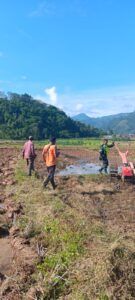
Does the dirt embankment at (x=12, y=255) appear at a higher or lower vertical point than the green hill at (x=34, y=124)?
lower

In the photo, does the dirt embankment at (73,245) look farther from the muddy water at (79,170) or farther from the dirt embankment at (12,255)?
the muddy water at (79,170)

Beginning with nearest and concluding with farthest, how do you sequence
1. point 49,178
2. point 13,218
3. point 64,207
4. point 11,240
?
1. point 11,240
2. point 13,218
3. point 64,207
4. point 49,178

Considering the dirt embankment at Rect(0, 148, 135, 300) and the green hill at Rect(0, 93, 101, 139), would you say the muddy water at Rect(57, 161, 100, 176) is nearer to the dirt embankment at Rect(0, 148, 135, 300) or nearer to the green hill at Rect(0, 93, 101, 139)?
the dirt embankment at Rect(0, 148, 135, 300)

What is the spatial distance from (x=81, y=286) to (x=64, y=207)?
4471 mm

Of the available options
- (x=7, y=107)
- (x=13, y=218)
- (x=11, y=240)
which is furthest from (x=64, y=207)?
(x=7, y=107)

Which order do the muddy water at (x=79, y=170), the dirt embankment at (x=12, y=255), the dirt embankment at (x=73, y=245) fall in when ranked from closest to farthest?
the dirt embankment at (x=73, y=245)
the dirt embankment at (x=12, y=255)
the muddy water at (x=79, y=170)

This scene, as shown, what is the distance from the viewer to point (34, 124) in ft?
260

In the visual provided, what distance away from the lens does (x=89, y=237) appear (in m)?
7.70

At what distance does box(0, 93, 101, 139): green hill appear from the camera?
75.5 meters

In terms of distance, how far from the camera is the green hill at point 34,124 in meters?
75.5

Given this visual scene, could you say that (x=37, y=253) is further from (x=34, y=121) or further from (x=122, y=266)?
(x=34, y=121)

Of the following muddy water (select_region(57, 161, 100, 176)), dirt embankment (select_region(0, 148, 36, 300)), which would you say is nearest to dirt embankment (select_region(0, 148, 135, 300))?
dirt embankment (select_region(0, 148, 36, 300))

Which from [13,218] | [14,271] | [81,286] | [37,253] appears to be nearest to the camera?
[81,286]

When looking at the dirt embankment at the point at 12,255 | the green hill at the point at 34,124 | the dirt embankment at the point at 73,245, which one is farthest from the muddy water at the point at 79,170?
the green hill at the point at 34,124
